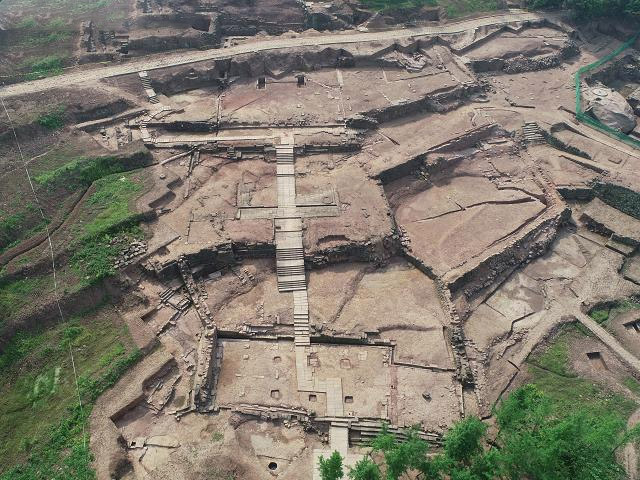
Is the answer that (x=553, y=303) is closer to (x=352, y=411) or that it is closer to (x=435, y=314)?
(x=435, y=314)

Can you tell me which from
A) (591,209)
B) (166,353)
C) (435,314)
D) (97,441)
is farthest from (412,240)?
(97,441)

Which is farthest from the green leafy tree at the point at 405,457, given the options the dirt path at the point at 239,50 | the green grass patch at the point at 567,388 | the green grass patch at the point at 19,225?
the dirt path at the point at 239,50

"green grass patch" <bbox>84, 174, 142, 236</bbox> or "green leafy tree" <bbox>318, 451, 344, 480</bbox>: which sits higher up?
"green grass patch" <bbox>84, 174, 142, 236</bbox>

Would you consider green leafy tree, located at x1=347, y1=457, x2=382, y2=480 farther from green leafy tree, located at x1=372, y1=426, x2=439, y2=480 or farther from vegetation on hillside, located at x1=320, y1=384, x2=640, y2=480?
green leafy tree, located at x1=372, y1=426, x2=439, y2=480

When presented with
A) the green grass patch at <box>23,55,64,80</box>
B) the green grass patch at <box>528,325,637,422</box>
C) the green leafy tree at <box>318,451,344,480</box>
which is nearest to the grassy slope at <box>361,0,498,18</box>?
the green grass patch at <box>23,55,64,80</box>

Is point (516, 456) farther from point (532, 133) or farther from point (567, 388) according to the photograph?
point (532, 133)

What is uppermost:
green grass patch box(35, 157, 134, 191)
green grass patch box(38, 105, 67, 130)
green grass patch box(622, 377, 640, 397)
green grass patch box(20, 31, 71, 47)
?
green grass patch box(20, 31, 71, 47)
